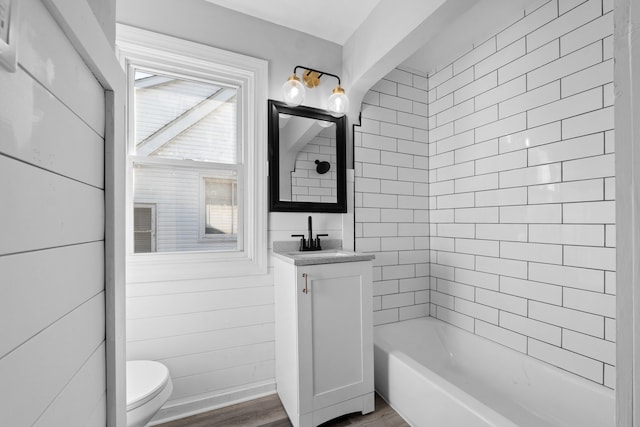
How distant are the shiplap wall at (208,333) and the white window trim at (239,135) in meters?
0.07

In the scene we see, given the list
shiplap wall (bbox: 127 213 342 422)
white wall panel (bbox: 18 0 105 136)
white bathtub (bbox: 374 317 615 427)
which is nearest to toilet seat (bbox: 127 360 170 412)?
shiplap wall (bbox: 127 213 342 422)

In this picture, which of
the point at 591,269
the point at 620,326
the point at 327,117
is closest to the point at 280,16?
the point at 327,117

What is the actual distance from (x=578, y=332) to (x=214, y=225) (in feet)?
7.17

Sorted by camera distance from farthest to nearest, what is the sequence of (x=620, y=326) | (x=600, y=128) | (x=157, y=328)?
(x=157, y=328)
(x=600, y=128)
(x=620, y=326)

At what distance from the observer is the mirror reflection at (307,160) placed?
2.01m

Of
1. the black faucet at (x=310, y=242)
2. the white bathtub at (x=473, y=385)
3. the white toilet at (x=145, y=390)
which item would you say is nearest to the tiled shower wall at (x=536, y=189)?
the white bathtub at (x=473, y=385)

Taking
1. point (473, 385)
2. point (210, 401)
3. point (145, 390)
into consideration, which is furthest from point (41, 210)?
point (473, 385)

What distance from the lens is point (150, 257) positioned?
1716mm

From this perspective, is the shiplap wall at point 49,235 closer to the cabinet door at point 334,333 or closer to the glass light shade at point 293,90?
the cabinet door at point 334,333

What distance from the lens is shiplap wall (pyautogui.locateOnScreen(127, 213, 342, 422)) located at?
66.5 inches

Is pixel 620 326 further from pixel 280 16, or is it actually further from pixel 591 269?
pixel 280 16

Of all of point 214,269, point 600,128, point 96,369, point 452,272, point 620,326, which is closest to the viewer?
point 620,326

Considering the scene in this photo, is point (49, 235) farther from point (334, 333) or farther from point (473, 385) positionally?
point (473, 385)

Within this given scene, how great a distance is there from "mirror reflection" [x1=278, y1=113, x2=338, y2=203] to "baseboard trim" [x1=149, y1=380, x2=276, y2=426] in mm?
1283
